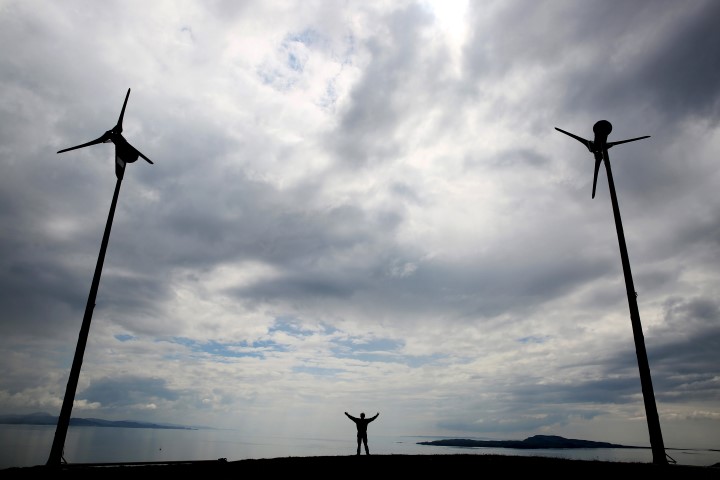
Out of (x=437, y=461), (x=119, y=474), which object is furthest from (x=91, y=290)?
(x=437, y=461)

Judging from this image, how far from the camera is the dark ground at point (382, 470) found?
15.1 metres

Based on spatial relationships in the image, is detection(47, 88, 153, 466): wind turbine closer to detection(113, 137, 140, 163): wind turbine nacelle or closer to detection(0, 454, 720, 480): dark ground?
Result: detection(113, 137, 140, 163): wind turbine nacelle

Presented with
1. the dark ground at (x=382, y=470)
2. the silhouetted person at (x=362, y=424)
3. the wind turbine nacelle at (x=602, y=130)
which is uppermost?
the wind turbine nacelle at (x=602, y=130)

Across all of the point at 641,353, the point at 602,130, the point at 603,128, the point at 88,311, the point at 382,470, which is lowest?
the point at 382,470

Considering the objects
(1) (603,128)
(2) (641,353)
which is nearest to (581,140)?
(1) (603,128)

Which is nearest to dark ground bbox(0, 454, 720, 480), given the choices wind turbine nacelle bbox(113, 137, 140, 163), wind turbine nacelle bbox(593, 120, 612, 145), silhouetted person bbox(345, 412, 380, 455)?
silhouetted person bbox(345, 412, 380, 455)

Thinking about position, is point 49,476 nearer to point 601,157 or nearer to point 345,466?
point 345,466

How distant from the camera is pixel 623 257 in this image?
18.8 m

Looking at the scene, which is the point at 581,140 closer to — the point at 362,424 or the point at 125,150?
the point at 362,424

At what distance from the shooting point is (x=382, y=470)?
57.4ft

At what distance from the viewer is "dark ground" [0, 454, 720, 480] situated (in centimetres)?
1508

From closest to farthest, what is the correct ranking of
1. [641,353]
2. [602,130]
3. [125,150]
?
1. [641,353]
2. [602,130]
3. [125,150]

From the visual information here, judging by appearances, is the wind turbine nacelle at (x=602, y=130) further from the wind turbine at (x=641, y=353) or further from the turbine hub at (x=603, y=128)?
the wind turbine at (x=641, y=353)

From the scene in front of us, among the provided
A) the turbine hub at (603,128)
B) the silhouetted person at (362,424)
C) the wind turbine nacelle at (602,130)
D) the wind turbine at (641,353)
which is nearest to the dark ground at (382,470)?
the wind turbine at (641,353)
